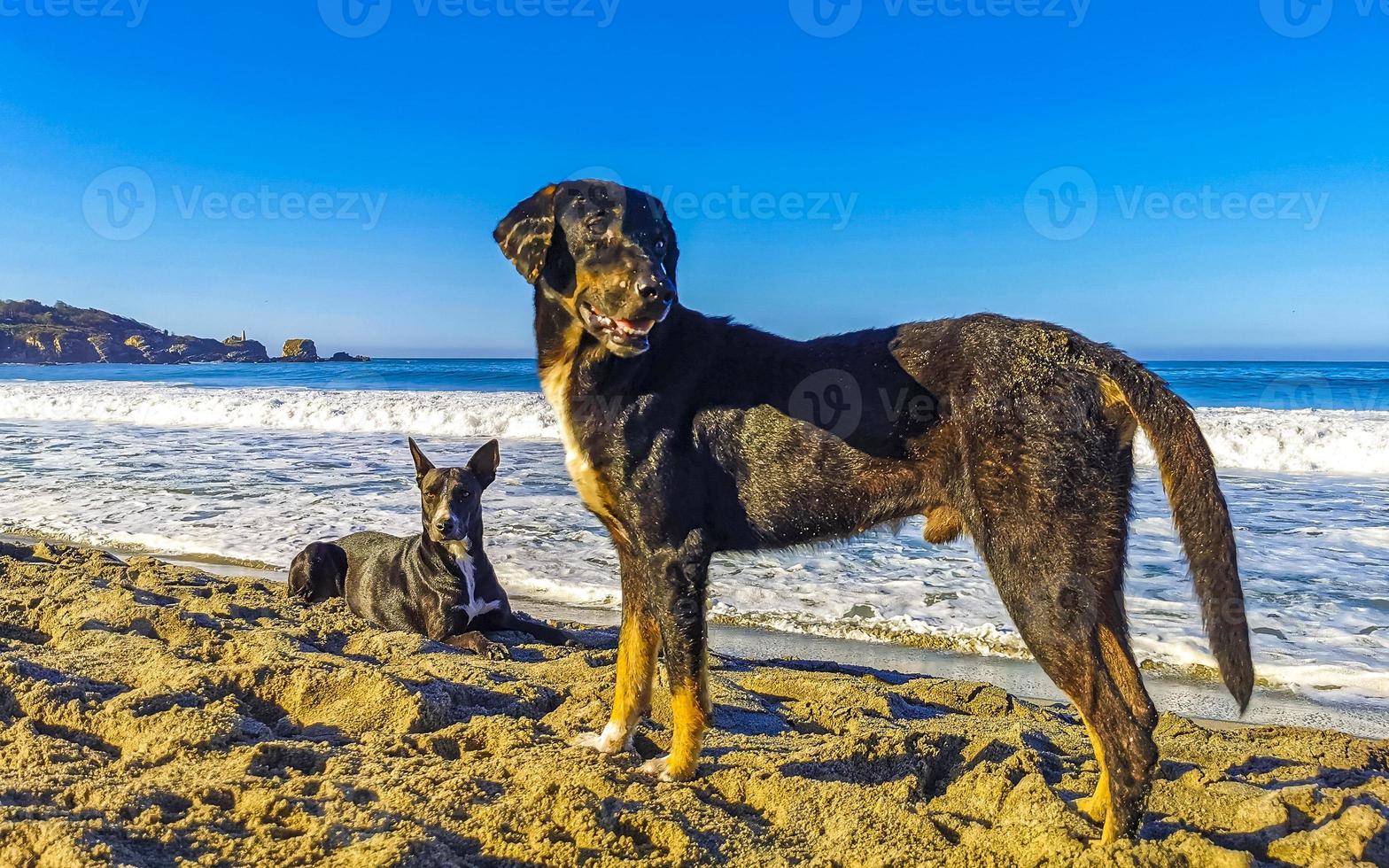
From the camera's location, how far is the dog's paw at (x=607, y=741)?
3.28 metres

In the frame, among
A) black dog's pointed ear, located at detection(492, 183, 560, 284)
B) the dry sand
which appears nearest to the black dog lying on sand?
the dry sand

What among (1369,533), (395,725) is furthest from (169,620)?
(1369,533)

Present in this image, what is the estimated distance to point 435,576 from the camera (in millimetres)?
5676

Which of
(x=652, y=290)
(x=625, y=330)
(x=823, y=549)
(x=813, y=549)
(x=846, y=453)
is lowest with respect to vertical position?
(x=823, y=549)

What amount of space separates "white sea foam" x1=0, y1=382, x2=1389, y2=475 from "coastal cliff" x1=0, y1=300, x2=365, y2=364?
4608cm

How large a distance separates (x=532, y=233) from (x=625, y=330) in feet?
2.18

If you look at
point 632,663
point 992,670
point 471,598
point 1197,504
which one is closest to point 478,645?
point 471,598

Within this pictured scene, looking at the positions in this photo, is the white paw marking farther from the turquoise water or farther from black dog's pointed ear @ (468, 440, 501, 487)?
the turquoise water

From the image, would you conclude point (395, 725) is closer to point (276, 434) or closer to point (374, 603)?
point (374, 603)

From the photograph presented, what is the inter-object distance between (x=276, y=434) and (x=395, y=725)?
16.3 m

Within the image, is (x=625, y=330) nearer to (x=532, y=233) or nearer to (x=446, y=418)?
(x=532, y=233)

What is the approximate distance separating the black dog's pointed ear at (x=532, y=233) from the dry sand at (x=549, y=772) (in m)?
1.95

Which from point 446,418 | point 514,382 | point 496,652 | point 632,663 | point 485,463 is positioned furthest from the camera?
point 514,382

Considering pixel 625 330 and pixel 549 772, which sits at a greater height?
pixel 625 330
